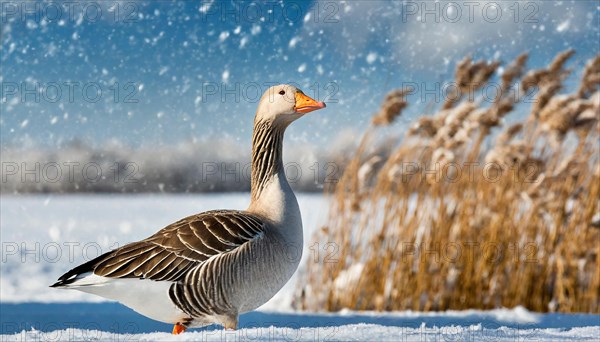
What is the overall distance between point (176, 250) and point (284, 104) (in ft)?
3.32

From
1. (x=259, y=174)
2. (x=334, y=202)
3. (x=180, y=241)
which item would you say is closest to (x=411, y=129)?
(x=334, y=202)


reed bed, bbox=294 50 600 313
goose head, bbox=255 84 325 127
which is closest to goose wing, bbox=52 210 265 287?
goose head, bbox=255 84 325 127

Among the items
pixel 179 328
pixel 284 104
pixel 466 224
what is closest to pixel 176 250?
pixel 179 328

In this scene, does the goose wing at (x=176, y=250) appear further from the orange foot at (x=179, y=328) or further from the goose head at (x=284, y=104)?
the goose head at (x=284, y=104)

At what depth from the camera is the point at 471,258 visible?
6090 millimetres

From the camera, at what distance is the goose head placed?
3.74 meters

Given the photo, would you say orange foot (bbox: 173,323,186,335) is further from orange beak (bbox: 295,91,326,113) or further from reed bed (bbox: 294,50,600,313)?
reed bed (bbox: 294,50,600,313)

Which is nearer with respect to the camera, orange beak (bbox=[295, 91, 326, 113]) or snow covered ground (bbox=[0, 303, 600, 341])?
snow covered ground (bbox=[0, 303, 600, 341])

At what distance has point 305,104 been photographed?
3732mm

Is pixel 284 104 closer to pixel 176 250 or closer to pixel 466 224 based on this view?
pixel 176 250

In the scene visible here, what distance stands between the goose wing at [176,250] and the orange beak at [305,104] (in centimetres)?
66

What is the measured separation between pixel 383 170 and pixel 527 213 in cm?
140

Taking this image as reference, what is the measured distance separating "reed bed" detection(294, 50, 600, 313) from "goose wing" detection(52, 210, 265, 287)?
2.70 m

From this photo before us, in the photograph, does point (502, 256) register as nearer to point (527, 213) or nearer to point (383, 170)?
point (527, 213)
